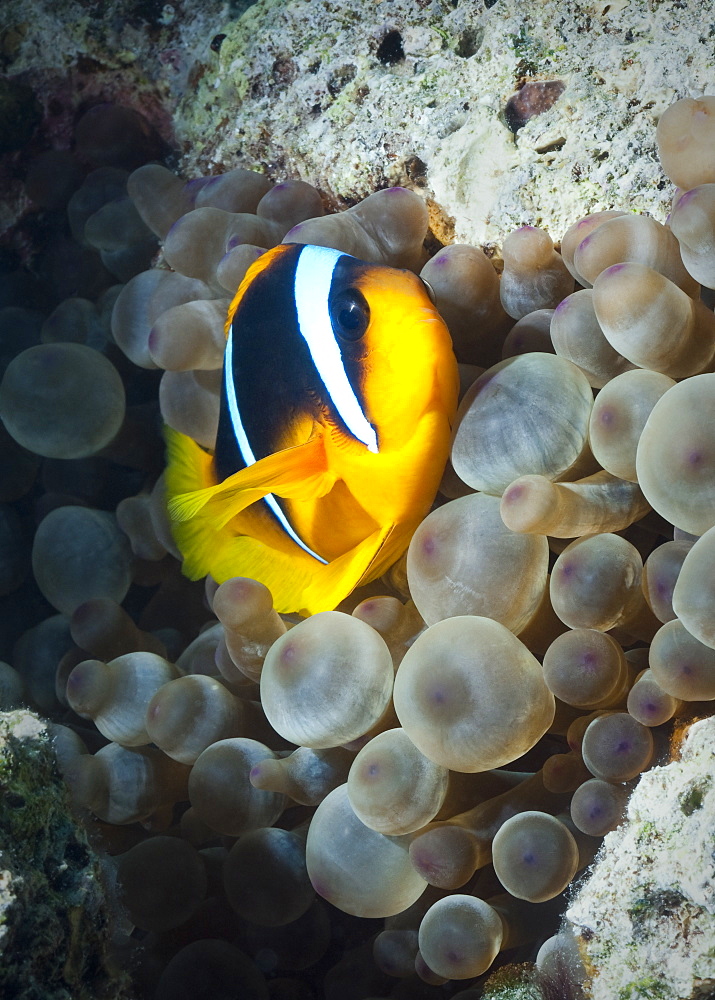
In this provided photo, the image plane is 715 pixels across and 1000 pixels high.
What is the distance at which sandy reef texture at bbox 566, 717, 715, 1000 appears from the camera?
0.62 metres

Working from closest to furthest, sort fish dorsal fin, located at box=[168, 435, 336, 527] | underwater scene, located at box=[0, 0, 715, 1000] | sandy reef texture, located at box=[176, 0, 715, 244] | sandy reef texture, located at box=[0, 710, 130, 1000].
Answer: sandy reef texture, located at box=[0, 710, 130, 1000] < underwater scene, located at box=[0, 0, 715, 1000] < fish dorsal fin, located at box=[168, 435, 336, 527] < sandy reef texture, located at box=[176, 0, 715, 244]

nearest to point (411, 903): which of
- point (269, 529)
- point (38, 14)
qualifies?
point (269, 529)

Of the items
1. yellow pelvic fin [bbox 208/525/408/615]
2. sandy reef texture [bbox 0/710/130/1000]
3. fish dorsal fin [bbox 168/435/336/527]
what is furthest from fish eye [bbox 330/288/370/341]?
sandy reef texture [bbox 0/710/130/1000]

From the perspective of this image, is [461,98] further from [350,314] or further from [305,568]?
[305,568]

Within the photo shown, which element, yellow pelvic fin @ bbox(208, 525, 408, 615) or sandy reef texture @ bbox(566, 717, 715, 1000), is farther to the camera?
yellow pelvic fin @ bbox(208, 525, 408, 615)

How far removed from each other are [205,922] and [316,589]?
1.34ft

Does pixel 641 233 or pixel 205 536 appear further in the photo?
pixel 205 536

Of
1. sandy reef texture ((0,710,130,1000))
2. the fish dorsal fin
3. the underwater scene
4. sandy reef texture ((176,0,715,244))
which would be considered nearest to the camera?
sandy reef texture ((0,710,130,1000))

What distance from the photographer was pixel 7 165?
164 cm

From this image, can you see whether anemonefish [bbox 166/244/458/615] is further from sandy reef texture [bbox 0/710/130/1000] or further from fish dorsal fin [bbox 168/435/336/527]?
sandy reef texture [bbox 0/710/130/1000]

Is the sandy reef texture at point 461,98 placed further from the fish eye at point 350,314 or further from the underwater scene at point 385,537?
the fish eye at point 350,314

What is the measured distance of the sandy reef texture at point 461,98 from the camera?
1.04 m

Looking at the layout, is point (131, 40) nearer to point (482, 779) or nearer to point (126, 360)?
point (126, 360)

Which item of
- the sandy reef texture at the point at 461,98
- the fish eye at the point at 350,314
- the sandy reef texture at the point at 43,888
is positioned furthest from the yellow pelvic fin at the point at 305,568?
the sandy reef texture at the point at 461,98
